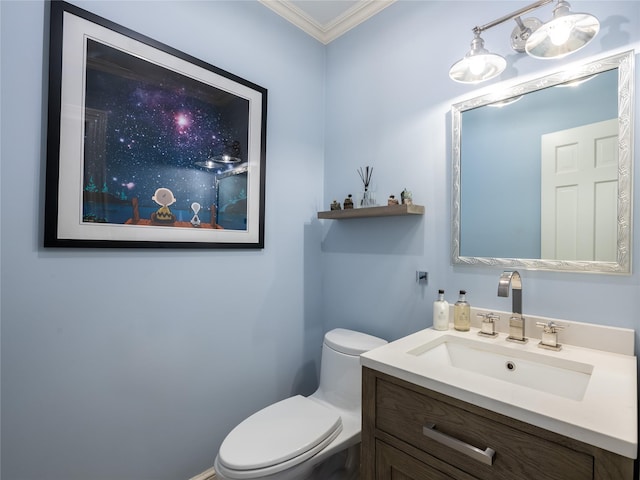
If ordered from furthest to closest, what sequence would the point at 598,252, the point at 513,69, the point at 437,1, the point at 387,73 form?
the point at 387,73 < the point at 437,1 < the point at 513,69 < the point at 598,252

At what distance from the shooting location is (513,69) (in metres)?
1.29

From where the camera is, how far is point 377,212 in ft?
5.19

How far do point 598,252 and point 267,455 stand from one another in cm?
136

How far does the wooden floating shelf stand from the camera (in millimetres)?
1480

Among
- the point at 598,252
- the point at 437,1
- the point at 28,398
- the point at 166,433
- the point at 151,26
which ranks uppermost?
the point at 437,1

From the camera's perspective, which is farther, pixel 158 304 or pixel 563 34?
pixel 158 304

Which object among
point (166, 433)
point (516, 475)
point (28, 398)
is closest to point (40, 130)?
Result: point (28, 398)

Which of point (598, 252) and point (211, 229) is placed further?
point (211, 229)

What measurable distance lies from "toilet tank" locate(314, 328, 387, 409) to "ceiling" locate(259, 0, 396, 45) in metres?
1.81

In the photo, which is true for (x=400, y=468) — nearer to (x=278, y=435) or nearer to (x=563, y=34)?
(x=278, y=435)

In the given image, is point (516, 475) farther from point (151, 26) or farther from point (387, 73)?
point (151, 26)

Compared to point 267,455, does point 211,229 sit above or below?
above

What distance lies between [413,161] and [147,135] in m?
1.23

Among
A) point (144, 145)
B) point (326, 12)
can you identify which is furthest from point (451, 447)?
point (326, 12)
